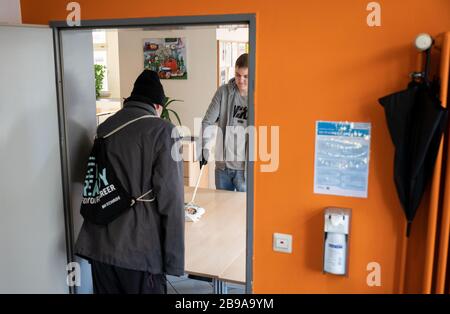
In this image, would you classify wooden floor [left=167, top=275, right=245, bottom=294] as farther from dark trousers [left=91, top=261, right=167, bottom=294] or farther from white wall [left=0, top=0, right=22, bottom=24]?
white wall [left=0, top=0, right=22, bottom=24]

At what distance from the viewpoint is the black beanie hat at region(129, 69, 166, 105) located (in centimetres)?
237

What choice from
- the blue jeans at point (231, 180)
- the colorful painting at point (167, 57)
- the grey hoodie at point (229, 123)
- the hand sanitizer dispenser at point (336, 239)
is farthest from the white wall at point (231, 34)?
the hand sanitizer dispenser at point (336, 239)

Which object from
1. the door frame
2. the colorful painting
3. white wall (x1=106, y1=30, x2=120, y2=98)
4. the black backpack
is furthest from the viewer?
white wall (x1=106, y1=30, x2=120, y2=98)

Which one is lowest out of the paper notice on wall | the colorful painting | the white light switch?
the white light switch

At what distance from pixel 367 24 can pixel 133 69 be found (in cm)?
399

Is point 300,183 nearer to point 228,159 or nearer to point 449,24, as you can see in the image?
point 449,24

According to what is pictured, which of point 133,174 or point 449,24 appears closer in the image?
point 449,24

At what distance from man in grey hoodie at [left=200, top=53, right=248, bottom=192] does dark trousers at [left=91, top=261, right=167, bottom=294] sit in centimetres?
112

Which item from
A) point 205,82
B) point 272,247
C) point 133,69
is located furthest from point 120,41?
point 272,247

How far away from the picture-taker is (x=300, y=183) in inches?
77.0

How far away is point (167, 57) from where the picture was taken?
17.1ft

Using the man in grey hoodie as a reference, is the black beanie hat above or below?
above

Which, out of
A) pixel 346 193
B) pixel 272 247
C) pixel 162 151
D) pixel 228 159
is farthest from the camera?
pixel 228 159

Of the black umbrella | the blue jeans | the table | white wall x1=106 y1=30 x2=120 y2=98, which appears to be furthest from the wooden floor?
white wall x1=106 y1=30 x2=120 y2=98
